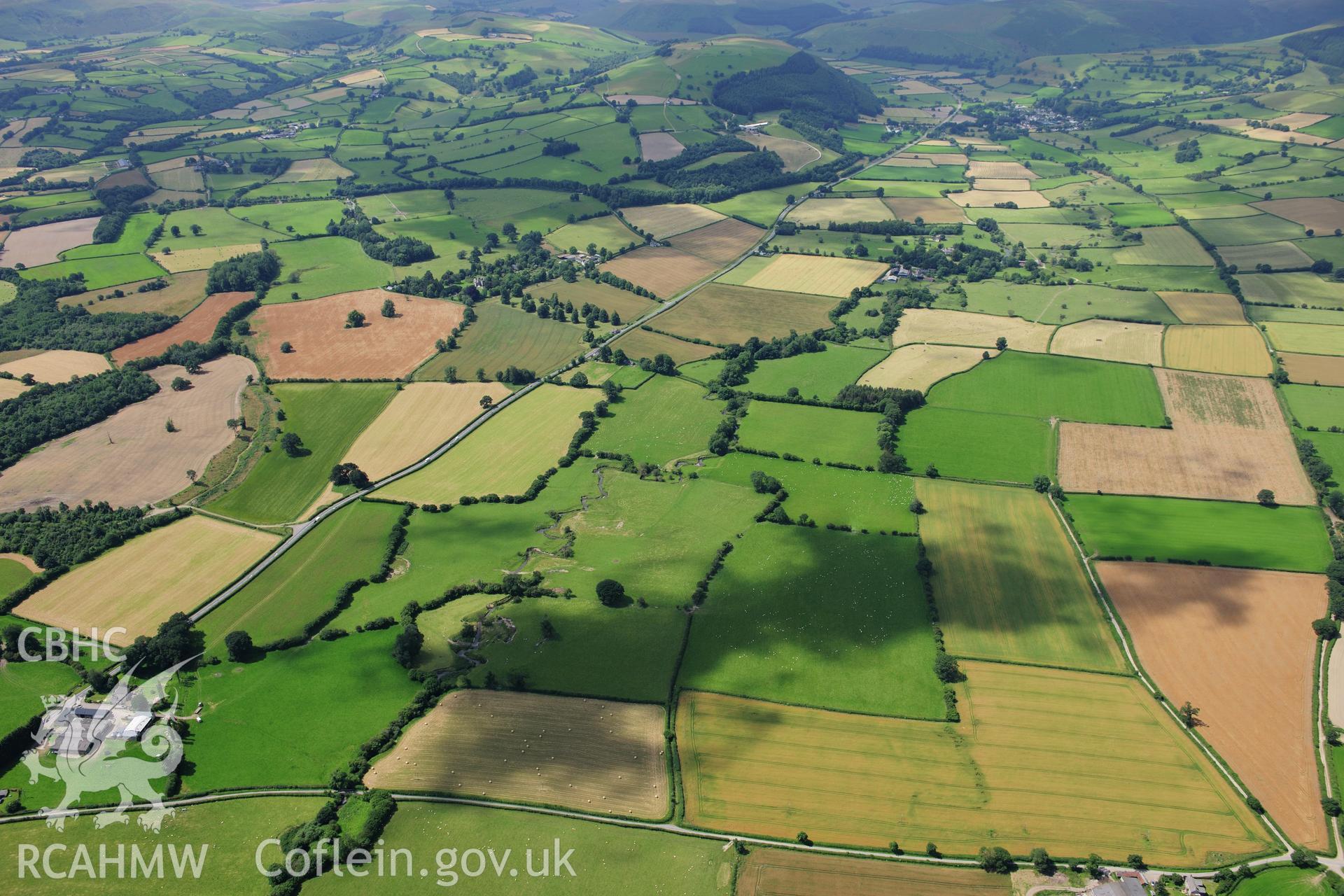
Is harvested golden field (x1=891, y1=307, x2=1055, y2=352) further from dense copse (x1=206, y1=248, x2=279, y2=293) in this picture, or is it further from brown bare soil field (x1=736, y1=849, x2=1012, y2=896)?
dense copse (x1=206, y1=248, x2=279, y2=293)

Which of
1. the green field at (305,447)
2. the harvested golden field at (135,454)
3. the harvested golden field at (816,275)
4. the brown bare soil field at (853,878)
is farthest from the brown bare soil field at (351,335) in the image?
the brown bare soil field at (853,878)

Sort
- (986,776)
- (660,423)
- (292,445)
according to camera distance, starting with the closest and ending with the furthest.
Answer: (986,776), (292,445), (660,423)

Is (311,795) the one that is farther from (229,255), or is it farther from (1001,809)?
(229,255)

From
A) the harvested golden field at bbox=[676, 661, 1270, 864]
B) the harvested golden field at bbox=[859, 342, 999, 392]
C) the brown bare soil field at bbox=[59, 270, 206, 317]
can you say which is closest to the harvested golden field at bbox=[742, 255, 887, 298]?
the harvested golden field at bbox=[859, 342, 999, 392]

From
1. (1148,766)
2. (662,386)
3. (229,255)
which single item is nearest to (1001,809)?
(1148,766)

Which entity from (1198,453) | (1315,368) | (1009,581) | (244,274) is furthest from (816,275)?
(244,274)

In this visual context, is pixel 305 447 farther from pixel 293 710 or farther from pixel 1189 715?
pixel 1189 715

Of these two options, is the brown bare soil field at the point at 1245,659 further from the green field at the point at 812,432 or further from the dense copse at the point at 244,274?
the dense copse at the point at 244,274
